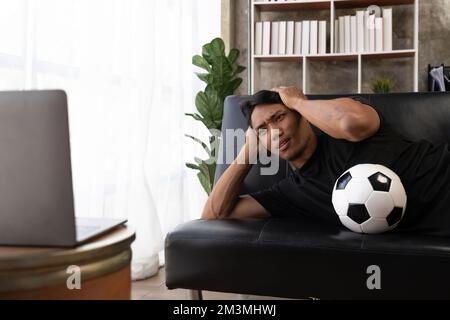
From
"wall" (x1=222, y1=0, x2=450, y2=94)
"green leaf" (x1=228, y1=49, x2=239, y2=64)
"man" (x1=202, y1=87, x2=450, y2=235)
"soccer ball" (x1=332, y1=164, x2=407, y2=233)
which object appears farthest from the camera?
"wall" (x1=222, y1=0, x2=450, y2=94)

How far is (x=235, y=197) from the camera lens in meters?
2.04

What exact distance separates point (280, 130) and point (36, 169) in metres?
1.30

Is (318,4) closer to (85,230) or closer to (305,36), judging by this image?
(305,36)

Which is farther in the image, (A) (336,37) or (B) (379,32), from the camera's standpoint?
(A) (336,37)

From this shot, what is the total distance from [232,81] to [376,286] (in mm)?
1980

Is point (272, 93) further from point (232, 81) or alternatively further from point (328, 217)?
point (232, 81)

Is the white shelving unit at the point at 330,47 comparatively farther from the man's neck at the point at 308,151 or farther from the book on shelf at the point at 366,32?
the man's neck at the point at 308,151

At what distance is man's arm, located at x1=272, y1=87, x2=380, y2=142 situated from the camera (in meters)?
1.84

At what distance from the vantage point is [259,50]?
4023 millimetres

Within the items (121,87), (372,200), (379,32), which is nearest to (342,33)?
(379,32)

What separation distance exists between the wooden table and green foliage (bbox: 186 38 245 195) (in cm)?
237

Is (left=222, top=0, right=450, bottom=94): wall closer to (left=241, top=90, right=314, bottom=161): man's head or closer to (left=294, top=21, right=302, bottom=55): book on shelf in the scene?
(left=294, top=21, right=302, bottom=55): book on shelf

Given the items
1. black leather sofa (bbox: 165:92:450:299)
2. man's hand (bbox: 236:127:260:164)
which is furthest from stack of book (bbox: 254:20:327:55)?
black leather sofa (bbox: 165:92:450:299)

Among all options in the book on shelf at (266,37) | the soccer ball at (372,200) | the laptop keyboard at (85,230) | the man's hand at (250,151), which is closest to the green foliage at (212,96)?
the book on shelf at (266,37)
